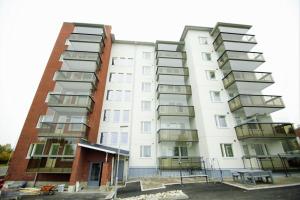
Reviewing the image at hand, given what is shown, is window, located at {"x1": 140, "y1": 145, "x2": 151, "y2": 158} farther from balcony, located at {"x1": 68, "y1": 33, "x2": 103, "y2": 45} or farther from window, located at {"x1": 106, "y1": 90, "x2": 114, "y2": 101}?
balcony, located at {"x1": 68, "y1": 33, "x2": 103, "y2": 45}

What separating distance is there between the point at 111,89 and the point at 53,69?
362 inches

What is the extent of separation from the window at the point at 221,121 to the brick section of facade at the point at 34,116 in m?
23.7

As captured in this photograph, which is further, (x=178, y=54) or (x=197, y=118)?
(x=178, y=54)

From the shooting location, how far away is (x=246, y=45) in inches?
988

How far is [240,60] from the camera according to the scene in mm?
22516

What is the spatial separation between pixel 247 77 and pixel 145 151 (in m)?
18.9

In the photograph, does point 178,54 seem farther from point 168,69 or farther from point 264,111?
point 264,111

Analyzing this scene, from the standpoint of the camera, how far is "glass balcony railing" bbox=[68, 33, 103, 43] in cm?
2520

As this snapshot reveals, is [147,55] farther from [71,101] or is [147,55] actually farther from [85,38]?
[71,101]

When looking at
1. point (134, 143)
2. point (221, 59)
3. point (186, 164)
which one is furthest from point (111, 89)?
point (221, 59)

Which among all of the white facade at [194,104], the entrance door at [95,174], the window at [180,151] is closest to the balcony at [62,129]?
the entrance door at [95,174]

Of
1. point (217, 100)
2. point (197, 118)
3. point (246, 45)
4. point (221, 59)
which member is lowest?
point (197, 118)

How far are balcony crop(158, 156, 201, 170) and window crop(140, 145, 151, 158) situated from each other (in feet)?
7.47

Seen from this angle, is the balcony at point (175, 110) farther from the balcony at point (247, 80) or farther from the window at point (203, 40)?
the window at point (203, 40)
